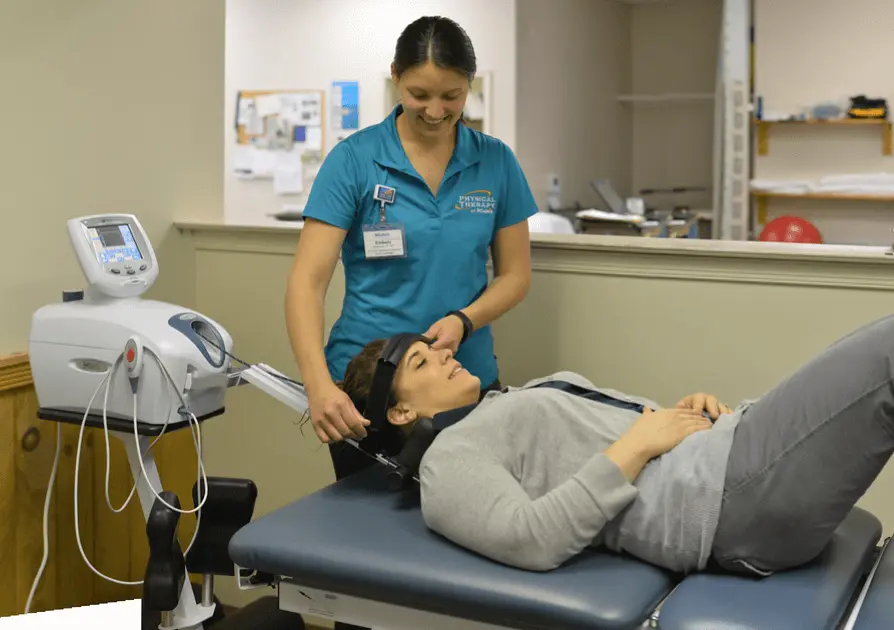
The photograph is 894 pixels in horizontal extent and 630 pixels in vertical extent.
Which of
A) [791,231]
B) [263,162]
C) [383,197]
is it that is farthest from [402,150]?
[263,162]

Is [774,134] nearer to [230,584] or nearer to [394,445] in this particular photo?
[230,584]

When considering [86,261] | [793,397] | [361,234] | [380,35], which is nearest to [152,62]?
[86,261]

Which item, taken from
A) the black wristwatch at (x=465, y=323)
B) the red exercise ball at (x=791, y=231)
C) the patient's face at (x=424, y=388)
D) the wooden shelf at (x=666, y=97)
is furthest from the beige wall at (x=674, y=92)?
the patient's face at (x=424, y=388)

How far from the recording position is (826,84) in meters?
6.38

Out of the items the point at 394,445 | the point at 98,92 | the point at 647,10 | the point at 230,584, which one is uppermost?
the point at 647,10

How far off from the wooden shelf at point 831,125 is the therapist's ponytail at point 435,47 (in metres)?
4.75

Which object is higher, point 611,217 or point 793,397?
point 611,217

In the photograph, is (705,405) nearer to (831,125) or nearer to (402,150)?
(402,150)

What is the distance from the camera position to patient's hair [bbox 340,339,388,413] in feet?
6.29

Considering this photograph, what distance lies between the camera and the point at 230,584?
302 centimetres

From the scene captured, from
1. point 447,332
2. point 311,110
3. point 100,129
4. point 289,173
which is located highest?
point 311,110

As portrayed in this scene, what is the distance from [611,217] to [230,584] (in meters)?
3.13

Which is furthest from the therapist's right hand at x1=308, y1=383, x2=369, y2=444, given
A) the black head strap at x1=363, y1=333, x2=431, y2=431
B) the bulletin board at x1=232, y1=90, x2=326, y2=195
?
the bulletin board at x1=232, y1=90, x2=326, y2=195

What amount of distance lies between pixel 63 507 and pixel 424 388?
1.18 meters
